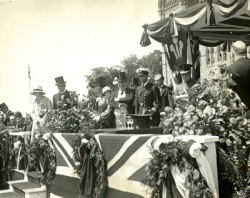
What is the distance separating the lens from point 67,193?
5492 mm

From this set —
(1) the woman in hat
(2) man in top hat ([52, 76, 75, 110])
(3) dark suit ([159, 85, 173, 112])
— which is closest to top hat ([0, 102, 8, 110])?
(1) the woman in hat

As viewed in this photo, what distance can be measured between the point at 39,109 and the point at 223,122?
15.7ft

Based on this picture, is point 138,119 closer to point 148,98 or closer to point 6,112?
point 148,98

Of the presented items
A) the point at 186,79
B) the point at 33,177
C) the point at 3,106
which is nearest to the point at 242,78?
the point at 186,79

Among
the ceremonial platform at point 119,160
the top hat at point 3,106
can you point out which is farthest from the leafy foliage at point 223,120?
the top hat at point 3,106

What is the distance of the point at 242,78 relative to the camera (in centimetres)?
334

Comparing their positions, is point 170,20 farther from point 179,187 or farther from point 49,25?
point 179,187

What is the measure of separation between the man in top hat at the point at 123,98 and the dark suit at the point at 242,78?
3.31 meters

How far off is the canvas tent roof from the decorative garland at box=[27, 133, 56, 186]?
9.96 feet

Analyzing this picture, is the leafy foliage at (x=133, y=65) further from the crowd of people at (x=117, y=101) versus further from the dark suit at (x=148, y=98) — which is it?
the dark suit at (x=148, y=98)

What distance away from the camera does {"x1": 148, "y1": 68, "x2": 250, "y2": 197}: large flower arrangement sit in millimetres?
2977

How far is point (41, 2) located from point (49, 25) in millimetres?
1401

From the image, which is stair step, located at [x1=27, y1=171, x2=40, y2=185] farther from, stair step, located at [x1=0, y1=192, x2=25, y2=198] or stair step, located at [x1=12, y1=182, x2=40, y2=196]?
stair step, located at [x1=0, y1=192, x2=25, y2=198]

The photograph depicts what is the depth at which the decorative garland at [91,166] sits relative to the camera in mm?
4449
